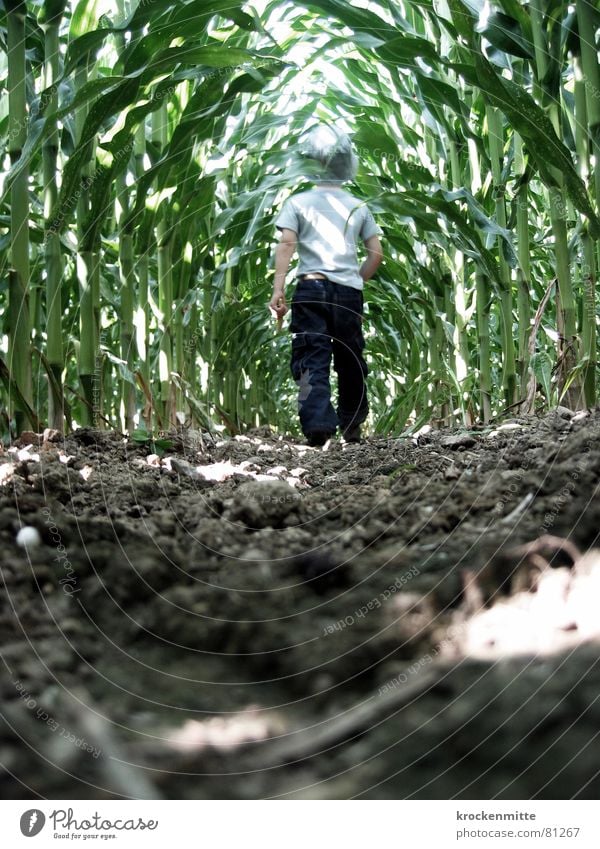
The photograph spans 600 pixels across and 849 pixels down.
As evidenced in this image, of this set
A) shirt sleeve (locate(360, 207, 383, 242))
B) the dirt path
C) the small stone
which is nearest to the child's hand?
shirt sleeve (locate(360, 207, 383, 242))

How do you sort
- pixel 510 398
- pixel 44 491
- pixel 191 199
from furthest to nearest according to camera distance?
pixel 191 199
pixel 510 398
pixel 44 491

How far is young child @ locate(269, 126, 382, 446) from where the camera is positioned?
2.28 m

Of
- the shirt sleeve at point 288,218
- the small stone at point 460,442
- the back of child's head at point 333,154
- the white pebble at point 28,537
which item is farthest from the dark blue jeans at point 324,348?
the white pebble at point 28,537

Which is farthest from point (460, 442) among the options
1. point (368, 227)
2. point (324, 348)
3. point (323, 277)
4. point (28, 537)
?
point (368, 227)

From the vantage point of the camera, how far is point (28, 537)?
0.64 m

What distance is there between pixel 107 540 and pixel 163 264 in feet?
5.97

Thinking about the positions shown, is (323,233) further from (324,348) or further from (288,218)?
(324,348)

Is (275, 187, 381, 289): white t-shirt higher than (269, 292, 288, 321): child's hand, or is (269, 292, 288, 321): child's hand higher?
(275, 187, 381, 289): white t-shirt

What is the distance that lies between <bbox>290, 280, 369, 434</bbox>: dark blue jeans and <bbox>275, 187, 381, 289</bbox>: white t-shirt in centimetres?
5

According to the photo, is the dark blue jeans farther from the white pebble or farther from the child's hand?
the white pebble

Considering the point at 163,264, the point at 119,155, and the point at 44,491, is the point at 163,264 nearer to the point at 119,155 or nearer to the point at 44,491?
the point at 119,155

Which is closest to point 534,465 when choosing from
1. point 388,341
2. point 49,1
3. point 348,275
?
point 49,1

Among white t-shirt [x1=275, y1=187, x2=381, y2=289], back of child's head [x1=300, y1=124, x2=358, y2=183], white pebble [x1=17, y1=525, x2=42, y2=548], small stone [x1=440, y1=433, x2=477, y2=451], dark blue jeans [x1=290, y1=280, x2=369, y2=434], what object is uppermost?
back of child's head [x1=300, y1=124, x2=358, y2=183]

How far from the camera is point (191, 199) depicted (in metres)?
2.26
